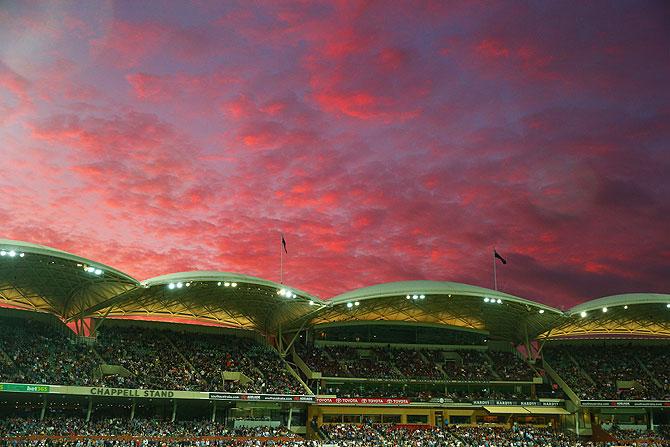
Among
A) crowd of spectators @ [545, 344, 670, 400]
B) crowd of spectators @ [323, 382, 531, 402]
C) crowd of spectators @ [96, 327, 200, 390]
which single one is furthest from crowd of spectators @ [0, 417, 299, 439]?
crowd of spectators @ [545, 344, 670, 400]

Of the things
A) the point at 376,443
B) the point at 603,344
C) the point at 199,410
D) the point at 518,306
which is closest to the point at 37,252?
the point at 199,410

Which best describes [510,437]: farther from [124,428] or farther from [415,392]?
[124,428]

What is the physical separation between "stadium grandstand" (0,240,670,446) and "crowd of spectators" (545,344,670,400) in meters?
0.23

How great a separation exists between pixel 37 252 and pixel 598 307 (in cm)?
5294

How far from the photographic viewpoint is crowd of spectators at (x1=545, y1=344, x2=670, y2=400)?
7025cm

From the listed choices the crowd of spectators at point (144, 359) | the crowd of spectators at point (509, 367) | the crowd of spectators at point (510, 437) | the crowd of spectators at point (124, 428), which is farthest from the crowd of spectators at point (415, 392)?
the crowd of spectators at point (144, 359)

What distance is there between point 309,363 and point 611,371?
118 feet

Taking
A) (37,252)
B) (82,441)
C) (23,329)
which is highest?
(37,252)

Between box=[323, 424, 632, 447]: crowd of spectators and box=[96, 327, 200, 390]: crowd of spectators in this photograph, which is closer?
box=[96, 327, 200, 390]: crowd of spectators

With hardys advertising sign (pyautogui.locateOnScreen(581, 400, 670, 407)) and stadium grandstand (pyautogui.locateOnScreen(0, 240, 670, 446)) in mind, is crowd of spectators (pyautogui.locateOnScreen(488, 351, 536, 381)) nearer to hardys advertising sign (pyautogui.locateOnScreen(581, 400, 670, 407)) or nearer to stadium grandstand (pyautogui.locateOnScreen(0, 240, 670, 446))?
stadium grandstand (pyautogui.locateOnScreen(0, 240, 670, 446))

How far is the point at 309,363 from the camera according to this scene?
69.2 m

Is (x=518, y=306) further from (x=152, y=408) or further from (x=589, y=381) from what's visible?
(x=152, y=408)

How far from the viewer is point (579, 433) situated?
226ft

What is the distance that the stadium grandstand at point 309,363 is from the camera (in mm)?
52988
